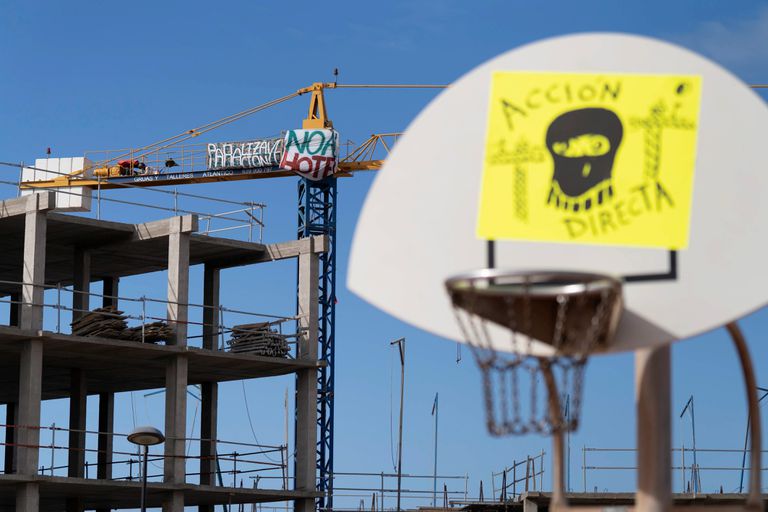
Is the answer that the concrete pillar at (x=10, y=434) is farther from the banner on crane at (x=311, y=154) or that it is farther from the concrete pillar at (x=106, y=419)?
the banner on crane at (x=311, y=154)

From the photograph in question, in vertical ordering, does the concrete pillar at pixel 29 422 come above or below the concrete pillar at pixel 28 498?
above

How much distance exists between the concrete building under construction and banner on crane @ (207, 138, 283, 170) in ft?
97.5

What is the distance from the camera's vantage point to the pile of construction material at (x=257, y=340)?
145 feet

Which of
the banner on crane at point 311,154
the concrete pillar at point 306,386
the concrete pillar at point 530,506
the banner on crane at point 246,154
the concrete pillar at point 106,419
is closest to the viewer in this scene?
the concrete pillar at point 530,506

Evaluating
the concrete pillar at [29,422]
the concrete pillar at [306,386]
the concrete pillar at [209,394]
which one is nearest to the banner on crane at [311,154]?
the concrete pillar at [209,394]

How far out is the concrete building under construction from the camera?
39.7 meters

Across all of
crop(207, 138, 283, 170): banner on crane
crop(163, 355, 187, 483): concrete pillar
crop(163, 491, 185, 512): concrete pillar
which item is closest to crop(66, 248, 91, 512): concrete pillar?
crop(163, 355, 187, 483): concrete pillar

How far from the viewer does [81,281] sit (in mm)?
43938

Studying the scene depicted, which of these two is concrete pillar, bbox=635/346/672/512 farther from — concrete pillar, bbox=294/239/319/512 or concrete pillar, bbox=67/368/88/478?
concrete pillar, bbox=67/368/88/478

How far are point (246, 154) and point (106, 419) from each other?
103 ft

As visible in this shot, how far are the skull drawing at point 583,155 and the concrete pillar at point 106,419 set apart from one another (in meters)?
34.3

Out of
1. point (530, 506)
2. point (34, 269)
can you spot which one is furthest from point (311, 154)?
point (530, 506)

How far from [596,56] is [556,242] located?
200cm

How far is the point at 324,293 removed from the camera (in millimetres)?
76062
